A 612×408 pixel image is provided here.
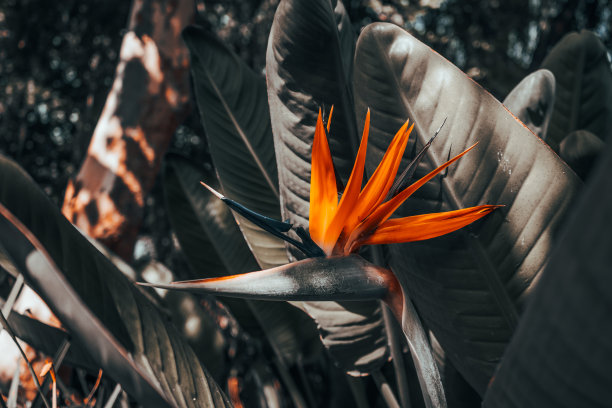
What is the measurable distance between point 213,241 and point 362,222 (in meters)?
0.77

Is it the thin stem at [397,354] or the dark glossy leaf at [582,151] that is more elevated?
the dark glossy leaf at [582,151]

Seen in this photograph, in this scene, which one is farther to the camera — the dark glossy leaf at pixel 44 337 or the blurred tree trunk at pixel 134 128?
the blurred tree trunk at pixel 134 128

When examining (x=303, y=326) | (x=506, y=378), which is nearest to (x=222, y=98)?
(x=303, y=326)

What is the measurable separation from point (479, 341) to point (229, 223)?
71 cm

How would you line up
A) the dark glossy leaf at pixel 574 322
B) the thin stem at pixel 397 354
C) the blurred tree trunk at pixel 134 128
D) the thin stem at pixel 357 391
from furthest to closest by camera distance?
the blurred tree trunk at pixel 134 128, the thin stem at pixel 357 391, the thin stem at pixel 397 354, the dark glossy leaf at pixel 574 322

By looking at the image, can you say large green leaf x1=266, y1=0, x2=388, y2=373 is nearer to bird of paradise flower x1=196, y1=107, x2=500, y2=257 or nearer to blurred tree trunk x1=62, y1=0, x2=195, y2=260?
bird of paradise flower x1=196, y1=107, x2=500, y2=257

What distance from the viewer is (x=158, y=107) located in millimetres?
1382

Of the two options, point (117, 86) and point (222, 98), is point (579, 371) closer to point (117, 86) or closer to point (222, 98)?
point (222, 98)

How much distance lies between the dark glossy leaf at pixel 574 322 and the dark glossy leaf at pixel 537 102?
61 cm

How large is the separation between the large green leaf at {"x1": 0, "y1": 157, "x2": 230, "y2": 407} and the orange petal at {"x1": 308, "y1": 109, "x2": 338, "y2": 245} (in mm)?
212

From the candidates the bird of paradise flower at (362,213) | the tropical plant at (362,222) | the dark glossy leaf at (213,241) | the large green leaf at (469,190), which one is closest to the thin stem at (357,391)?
the tropical plant at (362,222)

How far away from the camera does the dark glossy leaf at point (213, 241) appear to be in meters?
1.08

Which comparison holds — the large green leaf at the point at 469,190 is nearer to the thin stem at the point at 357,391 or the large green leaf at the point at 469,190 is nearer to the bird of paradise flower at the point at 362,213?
the bird of paradise flower at the point at 362,213

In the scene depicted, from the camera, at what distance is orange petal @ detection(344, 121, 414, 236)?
423 millimetres
